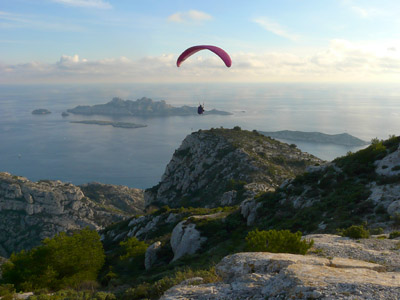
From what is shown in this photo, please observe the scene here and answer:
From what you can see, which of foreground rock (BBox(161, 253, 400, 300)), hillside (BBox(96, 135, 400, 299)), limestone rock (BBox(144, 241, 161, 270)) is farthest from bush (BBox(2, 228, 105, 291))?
foreground rock (BBox(161, 253, 400, 300))

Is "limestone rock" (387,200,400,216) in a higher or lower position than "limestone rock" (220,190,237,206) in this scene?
higher

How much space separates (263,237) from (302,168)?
186 ft

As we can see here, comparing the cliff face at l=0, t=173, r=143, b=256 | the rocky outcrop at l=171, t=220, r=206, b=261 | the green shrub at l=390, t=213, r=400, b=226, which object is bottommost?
the cliff face at l=0, t=173, r=143, b=256

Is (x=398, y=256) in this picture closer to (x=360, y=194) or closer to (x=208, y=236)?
(x=360, y=194)

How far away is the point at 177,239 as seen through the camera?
28.0 meters

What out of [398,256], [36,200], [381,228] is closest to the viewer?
[398,256]

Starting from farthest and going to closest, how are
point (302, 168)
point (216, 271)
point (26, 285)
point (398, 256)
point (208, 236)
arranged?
point (302, 168) < point (208, 236) < point (26, 285) < point (398, 256) < point (216, 271)

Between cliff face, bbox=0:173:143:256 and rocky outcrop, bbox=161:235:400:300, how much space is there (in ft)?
366

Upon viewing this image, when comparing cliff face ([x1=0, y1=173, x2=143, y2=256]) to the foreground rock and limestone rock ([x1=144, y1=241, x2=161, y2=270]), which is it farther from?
the foreground rock

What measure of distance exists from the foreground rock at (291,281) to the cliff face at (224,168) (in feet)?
124

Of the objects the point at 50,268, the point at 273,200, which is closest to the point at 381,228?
the point at 273,200

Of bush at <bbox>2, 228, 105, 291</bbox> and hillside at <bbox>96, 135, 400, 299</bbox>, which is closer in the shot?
hillside at <bbox>96, 135, 400, 299</bbox>

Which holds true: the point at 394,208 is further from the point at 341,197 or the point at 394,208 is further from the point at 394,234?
the point at 341,197

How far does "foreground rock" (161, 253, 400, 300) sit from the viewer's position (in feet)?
22.6
